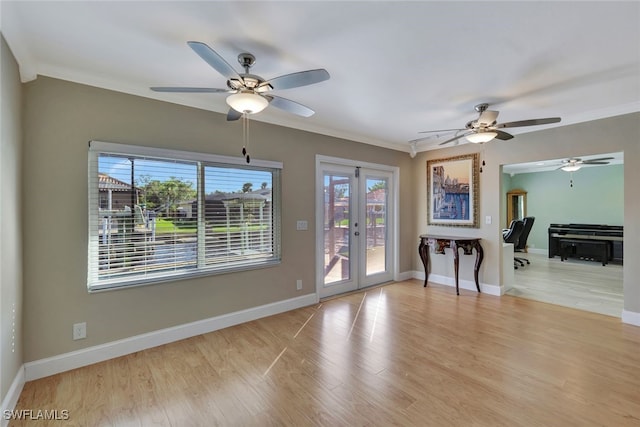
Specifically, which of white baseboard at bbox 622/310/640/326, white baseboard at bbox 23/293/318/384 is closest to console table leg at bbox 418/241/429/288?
white baseboard at bbox 622/310/640/326

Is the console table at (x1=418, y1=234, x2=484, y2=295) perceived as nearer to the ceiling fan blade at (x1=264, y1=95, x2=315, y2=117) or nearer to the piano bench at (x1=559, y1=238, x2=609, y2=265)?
the ceiling fan blade at (x1=264, y1=95, x2=315, y2=117)

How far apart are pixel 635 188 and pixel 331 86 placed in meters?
3.64

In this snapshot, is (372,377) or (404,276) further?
(404,276)

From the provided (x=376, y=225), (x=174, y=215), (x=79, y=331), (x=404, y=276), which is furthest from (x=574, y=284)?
(x=79, y=331)

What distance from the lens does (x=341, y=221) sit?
14.6 feet

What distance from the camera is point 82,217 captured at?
244cm

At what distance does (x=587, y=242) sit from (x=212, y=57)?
28.7 feet

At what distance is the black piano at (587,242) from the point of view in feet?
21.2

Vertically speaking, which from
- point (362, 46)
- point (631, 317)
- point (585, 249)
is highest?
point (362, 46)

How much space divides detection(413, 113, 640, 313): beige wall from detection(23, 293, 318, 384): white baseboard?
3164 mm

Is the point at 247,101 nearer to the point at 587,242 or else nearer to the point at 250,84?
the point at 250,84

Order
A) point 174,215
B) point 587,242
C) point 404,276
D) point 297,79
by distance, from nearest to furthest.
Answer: point 297,79, point 174,215, point 404,276, point 587,242

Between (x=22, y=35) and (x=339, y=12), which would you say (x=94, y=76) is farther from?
(x=339, y=12)

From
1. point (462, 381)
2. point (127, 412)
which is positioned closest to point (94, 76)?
point (127, 412)
